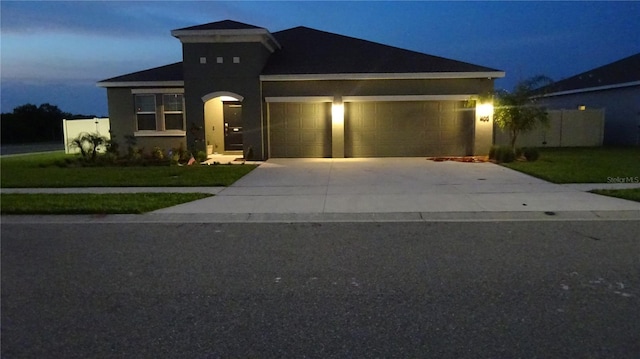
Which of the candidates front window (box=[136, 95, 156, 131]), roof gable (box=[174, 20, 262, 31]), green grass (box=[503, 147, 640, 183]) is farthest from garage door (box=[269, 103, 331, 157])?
green grass (box=[503, 147, 640, 183])

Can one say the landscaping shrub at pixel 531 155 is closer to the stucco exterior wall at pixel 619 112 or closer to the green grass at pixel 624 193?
the green grass at pixel 624 193

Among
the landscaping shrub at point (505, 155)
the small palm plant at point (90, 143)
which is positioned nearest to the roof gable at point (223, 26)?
the small palm plant at point (90, 143)

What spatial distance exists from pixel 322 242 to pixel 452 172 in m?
8.58

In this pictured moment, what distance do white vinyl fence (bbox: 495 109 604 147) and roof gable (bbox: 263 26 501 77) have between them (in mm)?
7542

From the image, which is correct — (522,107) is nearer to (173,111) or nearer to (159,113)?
(173,111)

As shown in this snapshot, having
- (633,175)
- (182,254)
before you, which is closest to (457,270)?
(182,254)

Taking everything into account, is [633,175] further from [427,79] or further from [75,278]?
[75,278]


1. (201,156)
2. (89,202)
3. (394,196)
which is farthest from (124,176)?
(394,196)

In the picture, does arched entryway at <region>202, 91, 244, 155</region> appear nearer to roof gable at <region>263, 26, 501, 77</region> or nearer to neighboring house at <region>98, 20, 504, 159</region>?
neighboring house at <region>98, 20, 504, 159</region>

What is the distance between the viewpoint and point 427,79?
19047mm

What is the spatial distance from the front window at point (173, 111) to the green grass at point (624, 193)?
1522 centimetres

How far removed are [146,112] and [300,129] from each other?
6416mm

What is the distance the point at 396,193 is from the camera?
10773mm

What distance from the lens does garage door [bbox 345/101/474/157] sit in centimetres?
1936
